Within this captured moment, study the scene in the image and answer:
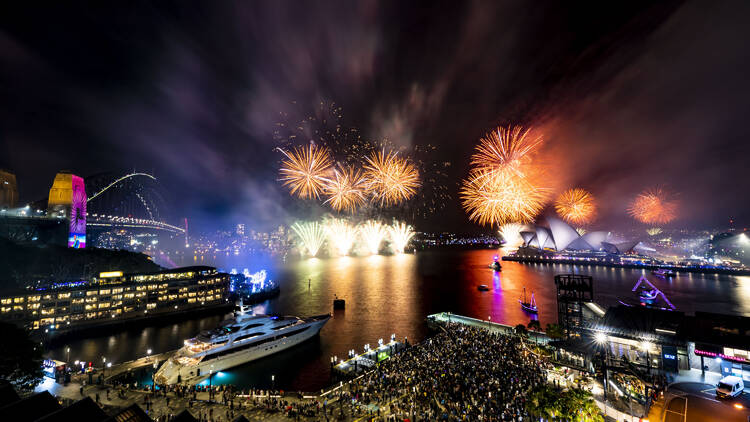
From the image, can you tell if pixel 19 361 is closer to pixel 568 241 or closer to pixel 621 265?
pixel 621 265

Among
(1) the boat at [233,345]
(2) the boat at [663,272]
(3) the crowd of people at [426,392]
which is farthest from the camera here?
(2) the boat at [663,272]

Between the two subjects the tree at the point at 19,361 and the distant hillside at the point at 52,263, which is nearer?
the tree at the point at 19,361

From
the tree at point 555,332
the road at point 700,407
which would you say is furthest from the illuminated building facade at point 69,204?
the road at point 700,407

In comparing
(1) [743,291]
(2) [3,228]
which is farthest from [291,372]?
(1) [743,291]

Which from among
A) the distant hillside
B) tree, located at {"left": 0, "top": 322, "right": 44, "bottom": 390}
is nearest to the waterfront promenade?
tree, located at {"left": 0, "top": 322, "right": 44, "bottom": 390}

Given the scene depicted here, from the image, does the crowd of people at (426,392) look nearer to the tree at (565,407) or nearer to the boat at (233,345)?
the tree at (565,407)

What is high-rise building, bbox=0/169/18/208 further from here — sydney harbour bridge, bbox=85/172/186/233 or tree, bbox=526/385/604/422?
tree, bbox=526/385/604/422
